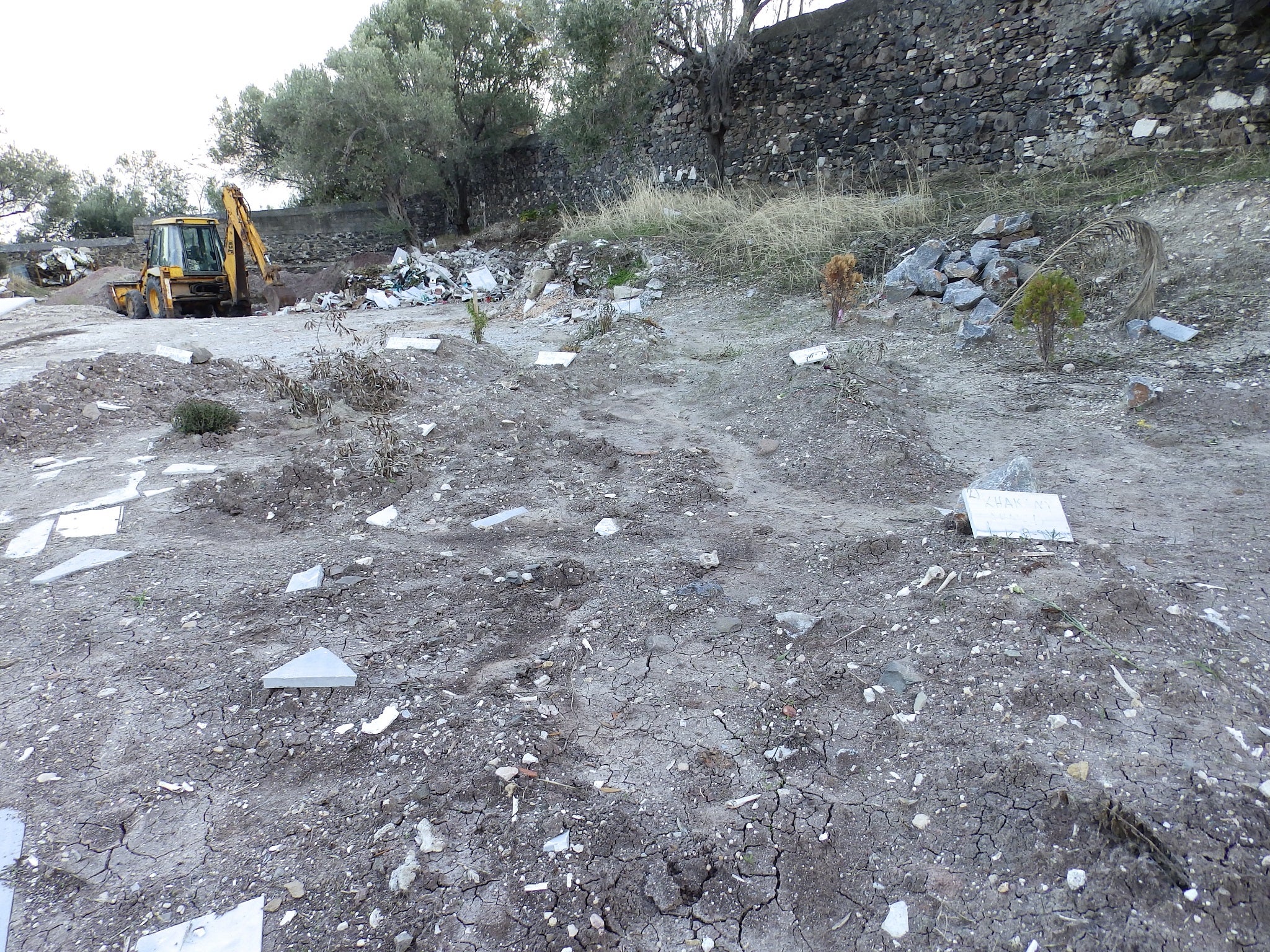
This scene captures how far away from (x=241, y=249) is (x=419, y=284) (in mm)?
3029

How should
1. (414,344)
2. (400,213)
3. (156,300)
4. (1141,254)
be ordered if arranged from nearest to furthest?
1. (1141,254)
2. (414,344)
3. (156,300)
4. (400,213)

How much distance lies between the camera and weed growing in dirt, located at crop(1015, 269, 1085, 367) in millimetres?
5156

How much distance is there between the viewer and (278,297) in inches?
524

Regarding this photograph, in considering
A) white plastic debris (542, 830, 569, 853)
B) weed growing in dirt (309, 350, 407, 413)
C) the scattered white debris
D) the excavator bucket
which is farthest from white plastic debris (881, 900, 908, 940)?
the excavator bucket

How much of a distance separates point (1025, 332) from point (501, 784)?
18.6 feet

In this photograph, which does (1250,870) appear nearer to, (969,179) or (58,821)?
(58,821)

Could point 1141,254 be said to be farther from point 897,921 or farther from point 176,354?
point 176,354

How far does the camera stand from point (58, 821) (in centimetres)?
191

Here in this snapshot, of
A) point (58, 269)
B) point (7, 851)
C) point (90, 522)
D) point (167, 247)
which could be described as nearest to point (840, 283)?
point (90, 522)

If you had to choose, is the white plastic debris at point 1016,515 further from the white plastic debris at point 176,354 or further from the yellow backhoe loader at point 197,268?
the yellow backhoe loader at point 197,268

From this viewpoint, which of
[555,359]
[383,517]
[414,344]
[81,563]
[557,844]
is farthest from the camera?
[555,359]

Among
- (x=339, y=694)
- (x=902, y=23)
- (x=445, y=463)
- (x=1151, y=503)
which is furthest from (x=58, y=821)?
(x=902, y=23)

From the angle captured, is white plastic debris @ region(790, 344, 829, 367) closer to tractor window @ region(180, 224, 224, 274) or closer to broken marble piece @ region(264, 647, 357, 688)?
broken marble piece @ region(264, 647, 357, 688)

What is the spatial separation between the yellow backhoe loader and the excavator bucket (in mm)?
276
